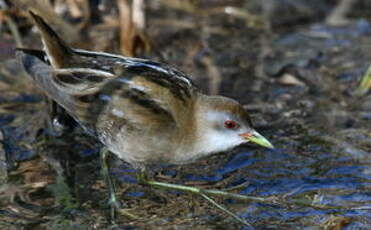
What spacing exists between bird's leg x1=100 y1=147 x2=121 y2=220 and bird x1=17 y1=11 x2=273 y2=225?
11 mm

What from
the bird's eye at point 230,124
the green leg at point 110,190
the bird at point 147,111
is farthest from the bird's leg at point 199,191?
the bird's eye at point 230,124

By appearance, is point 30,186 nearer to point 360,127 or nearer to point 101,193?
point 101,193

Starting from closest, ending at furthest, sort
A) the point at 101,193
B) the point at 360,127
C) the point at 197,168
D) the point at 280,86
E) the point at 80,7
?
1. the point at 101,193
2. the point at 197,168
3. the point at 360,127
4. the point at 280,86
5. the point at 80,7

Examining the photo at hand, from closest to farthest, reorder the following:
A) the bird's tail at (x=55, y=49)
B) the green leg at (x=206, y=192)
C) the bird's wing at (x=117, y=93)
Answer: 1. the bird's wing at (x=117, y=93)
2. the green leg at (x=206, y=192)
3. the bird's tail at (x=55, y=49)

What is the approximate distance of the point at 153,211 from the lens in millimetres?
4812

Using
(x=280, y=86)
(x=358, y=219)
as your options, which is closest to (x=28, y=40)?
(x=280, y=86)

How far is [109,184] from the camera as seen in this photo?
4.89 metres

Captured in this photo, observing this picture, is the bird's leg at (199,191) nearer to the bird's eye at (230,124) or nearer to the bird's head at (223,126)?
the bird's head at (223,126)

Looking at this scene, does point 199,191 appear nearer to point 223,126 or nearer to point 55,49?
point 223,126

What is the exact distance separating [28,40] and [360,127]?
324 cm

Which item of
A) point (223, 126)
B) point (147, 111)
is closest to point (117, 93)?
point (147, 111)

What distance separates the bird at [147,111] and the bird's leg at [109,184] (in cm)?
1

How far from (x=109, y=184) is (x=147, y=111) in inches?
22.0

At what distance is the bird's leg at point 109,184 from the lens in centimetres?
479
